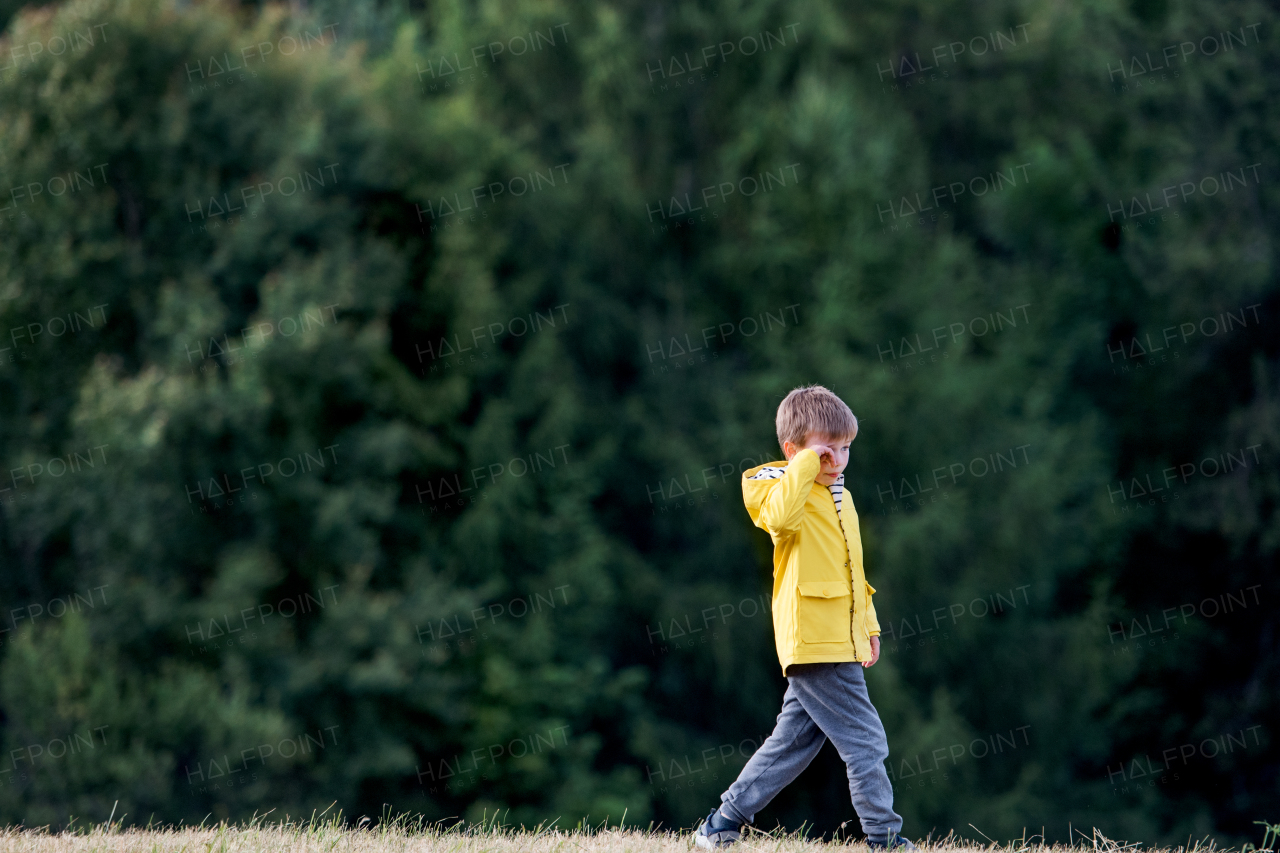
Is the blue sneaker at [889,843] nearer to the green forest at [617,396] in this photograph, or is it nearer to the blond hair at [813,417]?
the blond hair at [813,417]

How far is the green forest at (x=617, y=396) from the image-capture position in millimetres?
12297

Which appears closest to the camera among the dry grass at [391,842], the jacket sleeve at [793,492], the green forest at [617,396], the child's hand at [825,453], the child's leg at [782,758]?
the jacket sleeve at [793,492]

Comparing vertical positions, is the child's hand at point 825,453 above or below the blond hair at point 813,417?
below

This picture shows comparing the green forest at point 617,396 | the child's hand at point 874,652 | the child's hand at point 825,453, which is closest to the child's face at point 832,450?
the child's hand at point 825,453

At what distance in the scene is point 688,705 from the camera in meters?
15.5

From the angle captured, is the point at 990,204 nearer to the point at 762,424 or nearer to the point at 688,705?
the point at 762,424

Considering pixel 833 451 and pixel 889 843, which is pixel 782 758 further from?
pixel 833 451

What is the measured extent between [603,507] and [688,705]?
284 centimetres

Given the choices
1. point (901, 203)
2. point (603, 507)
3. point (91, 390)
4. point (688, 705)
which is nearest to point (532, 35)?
point (901, 203)

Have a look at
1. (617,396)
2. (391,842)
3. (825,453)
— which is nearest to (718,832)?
(391,842)

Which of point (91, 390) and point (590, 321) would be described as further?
point (590, 321)

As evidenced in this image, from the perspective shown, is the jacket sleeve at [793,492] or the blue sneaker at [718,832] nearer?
the jacket sleeve at [793,492]

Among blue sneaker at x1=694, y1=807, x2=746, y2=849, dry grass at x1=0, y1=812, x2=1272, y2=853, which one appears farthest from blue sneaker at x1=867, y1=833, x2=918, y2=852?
blue sneaker at x1=694, y1=807, x2=746, y2=849

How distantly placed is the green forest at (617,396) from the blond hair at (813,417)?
30.4 ft
